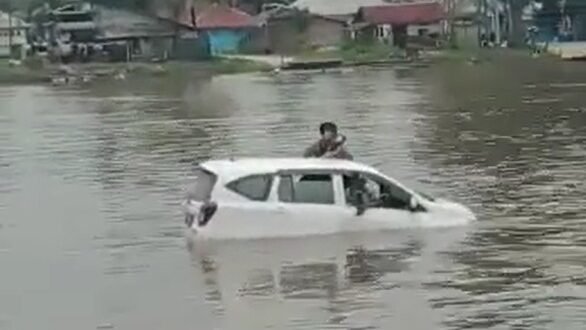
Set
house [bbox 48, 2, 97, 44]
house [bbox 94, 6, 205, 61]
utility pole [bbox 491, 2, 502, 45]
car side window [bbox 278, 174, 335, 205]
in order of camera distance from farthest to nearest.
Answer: utility pole [bbox 491, 2, 502, 45] < house [bbox 48, 2, 97, 44] < house [bbox 94, 6, 205, 61] < car side window [bbox 278, 174, 335, 205]

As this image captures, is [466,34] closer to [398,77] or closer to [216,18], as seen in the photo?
[216,18]

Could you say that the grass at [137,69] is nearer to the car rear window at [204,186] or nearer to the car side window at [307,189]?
the car rear window at [204,186]

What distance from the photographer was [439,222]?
21906 mm

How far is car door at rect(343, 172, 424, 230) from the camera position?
21281 mm

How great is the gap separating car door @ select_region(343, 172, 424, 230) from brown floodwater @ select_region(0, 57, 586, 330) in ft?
0.53

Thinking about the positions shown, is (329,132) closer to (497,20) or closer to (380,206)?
(380,206)

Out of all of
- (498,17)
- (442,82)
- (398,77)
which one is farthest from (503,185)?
(498,17)

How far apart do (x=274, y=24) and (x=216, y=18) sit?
5.35 metres

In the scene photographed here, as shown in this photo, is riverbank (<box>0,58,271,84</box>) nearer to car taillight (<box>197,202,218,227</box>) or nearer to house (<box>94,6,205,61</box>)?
house (<box>94,6,205,61</box>)

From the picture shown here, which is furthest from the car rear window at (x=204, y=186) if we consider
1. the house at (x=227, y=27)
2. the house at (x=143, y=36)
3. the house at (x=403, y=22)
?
the house at (x=403, y=22)

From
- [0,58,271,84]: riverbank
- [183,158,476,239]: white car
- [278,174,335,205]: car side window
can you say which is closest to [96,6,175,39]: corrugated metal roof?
[0,58,271,84]: riverbank

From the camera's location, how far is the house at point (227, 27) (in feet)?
421

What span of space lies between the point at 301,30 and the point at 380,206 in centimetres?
10856

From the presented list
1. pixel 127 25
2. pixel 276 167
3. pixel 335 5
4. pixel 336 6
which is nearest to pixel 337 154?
pixel 276 167
